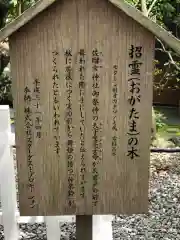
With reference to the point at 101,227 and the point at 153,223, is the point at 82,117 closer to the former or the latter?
the point at 101,227

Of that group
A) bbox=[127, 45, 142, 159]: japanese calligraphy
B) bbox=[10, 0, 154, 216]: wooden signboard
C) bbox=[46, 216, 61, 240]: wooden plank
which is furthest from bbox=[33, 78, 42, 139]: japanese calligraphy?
bbox=[46, 216, 61, 240]: wooden plank

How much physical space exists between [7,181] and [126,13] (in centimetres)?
142

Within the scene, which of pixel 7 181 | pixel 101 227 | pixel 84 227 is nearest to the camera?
pixel 84 227

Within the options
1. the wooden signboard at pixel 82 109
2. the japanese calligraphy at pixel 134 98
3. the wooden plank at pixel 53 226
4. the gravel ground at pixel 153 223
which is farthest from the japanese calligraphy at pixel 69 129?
the gravel ground at pixel 153 223

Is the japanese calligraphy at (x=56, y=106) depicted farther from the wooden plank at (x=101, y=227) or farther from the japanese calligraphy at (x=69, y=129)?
the wooden plank at (x=101, y=227)

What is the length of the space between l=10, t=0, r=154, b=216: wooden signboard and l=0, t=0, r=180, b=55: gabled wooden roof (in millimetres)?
39

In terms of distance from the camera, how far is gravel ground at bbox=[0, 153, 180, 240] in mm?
2924

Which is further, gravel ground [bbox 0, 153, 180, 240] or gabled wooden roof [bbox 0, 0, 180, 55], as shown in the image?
gravel ground [bbox 0, 153, 180, 240]

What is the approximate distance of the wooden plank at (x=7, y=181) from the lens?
221cm

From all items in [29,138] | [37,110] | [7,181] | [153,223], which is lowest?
[153,223]

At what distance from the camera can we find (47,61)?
4.98 feet

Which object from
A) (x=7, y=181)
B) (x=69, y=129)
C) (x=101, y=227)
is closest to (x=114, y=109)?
(x=69, y=129)

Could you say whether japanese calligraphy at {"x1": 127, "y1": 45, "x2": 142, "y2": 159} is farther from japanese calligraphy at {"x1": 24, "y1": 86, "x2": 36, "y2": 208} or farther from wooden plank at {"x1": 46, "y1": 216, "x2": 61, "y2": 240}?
wooden plank at {"x1": 46, "y1": 216, "x2": 61, "y2": 240}

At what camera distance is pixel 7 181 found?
2.41 metres
